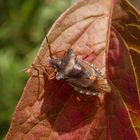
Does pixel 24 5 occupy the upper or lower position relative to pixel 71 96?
Result: upper

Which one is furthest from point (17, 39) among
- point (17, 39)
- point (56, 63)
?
point (56, 63)

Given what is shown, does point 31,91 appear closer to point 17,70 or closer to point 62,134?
point 62,134

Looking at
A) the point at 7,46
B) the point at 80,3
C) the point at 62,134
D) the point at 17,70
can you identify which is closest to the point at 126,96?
the point at 62,134

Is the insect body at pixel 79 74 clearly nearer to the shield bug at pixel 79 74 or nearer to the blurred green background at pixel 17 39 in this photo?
the shield bug at pixel 79 74

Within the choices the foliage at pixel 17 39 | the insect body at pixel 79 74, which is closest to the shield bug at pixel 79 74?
the insect body at pixel 79 74

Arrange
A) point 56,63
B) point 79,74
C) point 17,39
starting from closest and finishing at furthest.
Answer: point 56,63, point 79,74, point 17,39

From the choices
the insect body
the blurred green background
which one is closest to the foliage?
the blurred green background

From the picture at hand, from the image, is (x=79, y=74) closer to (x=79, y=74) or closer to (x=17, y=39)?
(x=79, y=74)
